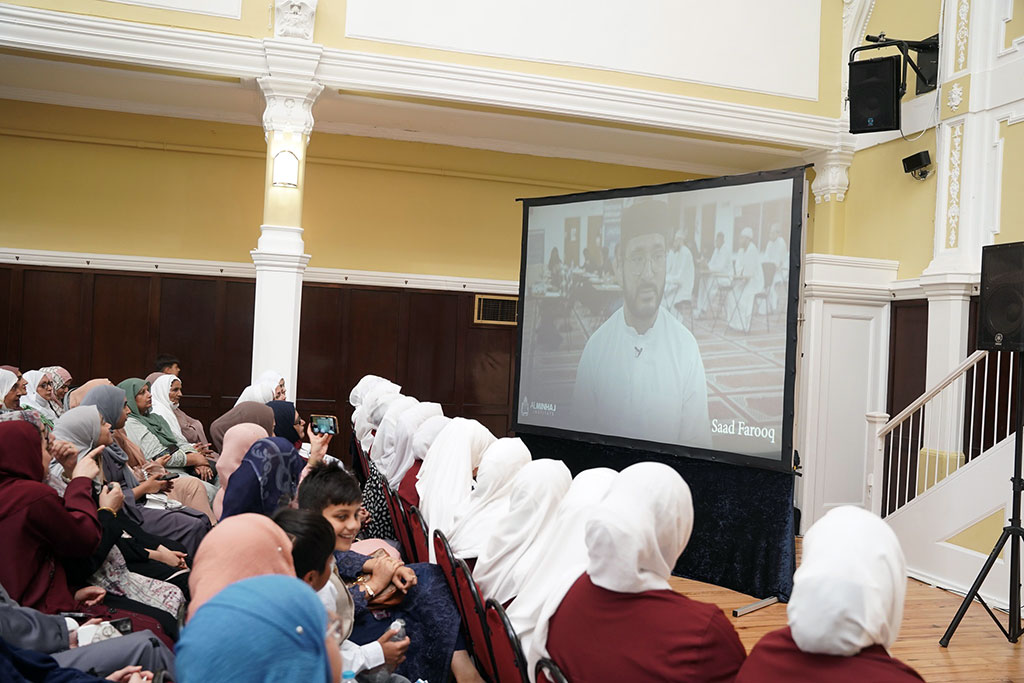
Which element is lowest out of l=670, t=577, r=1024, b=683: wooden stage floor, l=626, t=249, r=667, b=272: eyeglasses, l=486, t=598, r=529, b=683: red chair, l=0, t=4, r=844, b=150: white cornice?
l=670, t=577, r=1024, b=683: wooden stage floor

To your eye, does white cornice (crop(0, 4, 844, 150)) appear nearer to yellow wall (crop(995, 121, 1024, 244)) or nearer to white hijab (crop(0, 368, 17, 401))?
yellow wall (crop(995, 121, 1024, 244))

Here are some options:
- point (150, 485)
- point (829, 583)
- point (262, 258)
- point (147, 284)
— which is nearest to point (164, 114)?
point (147, 284)

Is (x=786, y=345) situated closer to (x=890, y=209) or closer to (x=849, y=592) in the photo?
(x=849, y=592)

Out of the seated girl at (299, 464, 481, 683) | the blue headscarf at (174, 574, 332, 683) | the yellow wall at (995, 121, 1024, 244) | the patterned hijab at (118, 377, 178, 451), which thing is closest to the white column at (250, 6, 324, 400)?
the patterned hijab at (118, 377, 178, 451)

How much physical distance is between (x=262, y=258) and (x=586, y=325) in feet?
9.77

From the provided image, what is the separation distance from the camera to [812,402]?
7.77 metres

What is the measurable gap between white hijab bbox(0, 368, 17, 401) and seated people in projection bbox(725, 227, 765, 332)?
4.74 meters


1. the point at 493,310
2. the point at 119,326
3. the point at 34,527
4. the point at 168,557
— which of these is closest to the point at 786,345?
the point at 168,557

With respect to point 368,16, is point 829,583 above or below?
below

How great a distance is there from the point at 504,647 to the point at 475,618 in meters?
0.29

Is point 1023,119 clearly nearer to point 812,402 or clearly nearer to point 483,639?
point 812,402

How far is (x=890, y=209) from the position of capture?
27.3ft

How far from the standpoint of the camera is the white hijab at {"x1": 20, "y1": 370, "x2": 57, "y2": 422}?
562 centimetres

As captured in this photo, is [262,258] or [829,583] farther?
[262,258]
